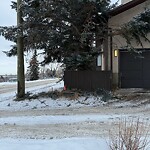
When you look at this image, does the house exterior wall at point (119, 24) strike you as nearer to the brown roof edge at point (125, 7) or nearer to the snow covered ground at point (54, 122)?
the brown roof edge at point (125, 7)

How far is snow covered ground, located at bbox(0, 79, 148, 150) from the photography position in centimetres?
751

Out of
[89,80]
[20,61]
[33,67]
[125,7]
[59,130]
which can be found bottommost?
[59,130]

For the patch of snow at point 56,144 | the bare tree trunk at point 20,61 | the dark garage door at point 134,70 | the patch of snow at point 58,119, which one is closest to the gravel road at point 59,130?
the patch of snow at point 58,119

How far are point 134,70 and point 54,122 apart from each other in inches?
395

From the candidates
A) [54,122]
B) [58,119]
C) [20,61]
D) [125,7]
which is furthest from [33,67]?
[54,122]

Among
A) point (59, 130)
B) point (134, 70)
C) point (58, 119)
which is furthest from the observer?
point (134, 70)

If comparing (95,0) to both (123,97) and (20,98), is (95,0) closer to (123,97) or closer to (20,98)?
(123,97)

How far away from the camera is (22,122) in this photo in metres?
11.5

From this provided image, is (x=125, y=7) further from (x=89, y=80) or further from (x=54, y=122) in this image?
(x=54, y=122)

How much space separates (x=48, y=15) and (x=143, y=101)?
254 inches

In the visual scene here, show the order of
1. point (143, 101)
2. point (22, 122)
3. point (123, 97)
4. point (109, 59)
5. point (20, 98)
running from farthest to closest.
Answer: point (109, 59) < point (20, 98) < point (123, 97) < point (143, 101) < point (22, 122)

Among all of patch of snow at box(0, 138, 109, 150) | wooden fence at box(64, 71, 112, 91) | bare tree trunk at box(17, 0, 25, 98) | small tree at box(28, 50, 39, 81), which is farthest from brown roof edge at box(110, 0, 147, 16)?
patch of snow at box(0, 138, 109, 150)

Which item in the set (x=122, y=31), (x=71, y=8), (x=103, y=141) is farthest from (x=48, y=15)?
(x=103, y=141)

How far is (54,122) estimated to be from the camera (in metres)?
11.4
